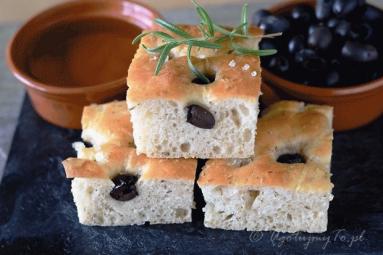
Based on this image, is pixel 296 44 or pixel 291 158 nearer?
pixel 291 158

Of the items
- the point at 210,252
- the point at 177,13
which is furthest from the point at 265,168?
the point at 177,13

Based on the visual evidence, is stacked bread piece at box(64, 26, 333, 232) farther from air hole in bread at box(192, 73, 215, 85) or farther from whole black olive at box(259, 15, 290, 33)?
whole black olive at box(259, 15, 290, 33)

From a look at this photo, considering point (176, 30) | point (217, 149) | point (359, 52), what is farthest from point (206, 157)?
point (359, 52)

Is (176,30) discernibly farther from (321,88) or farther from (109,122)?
(321,88)

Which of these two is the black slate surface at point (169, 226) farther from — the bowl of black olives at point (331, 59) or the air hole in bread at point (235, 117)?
the air hole in bread at point (235, 117)

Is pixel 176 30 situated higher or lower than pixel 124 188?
higher

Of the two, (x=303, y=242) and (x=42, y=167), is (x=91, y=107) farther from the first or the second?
(x=303, y=242)

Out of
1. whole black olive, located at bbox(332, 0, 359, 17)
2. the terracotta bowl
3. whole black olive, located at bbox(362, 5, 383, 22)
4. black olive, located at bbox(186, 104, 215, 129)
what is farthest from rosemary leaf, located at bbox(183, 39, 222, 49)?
whole black olive, located at bbox(362, 5, 383, 22)
